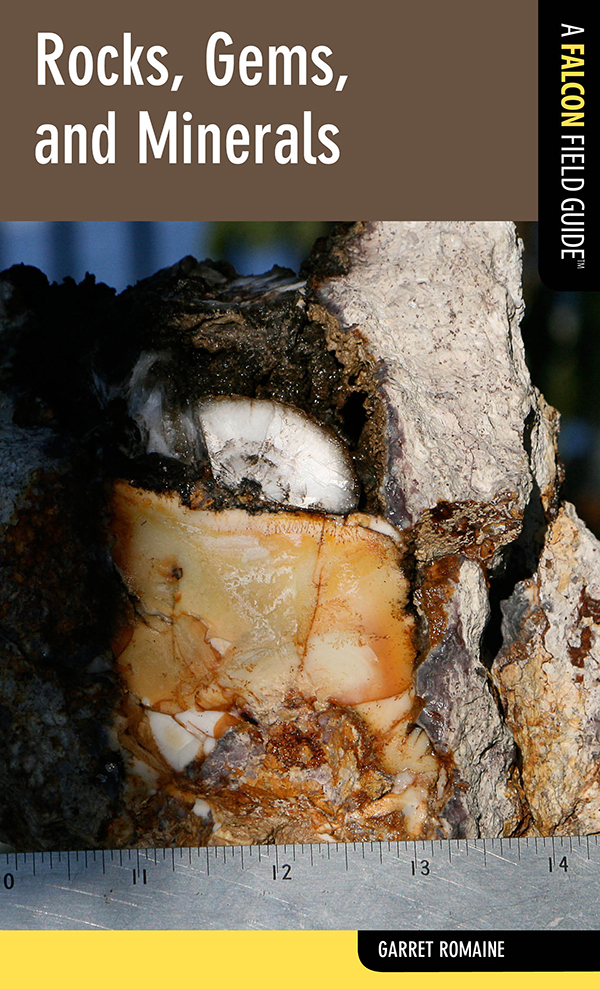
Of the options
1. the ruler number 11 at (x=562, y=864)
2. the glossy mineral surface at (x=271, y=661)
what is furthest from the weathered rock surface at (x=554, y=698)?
the glossy mineral surface at (x=271, y=661)

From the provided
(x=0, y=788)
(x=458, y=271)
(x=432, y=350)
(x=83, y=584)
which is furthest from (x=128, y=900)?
(x=458, y=271)

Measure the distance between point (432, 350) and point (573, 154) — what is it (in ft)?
2.51

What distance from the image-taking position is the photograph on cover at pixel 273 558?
1271 millimetres

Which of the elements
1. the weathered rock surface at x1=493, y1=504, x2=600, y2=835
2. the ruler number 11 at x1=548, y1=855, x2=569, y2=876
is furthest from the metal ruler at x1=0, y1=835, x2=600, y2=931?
the weathered rock surface at x1=493, y1=504, x2=600, y2=835

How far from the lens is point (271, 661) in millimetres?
1306

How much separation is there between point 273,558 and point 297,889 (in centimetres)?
69

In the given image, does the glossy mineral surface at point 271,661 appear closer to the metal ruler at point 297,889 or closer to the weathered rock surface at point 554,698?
the metal ruler at point 297,889

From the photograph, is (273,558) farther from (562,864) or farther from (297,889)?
(562,864)

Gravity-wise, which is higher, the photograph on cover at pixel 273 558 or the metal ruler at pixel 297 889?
the photograph on cover at pixel 273 558

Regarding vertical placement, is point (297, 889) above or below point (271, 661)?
below

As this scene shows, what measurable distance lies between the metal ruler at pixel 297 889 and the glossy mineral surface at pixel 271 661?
0.41ft

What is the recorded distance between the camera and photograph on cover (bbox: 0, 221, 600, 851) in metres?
1.27

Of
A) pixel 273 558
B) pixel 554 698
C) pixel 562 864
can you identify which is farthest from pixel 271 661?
pixel 562 864

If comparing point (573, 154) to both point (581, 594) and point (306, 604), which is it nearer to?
point (581, 594)
